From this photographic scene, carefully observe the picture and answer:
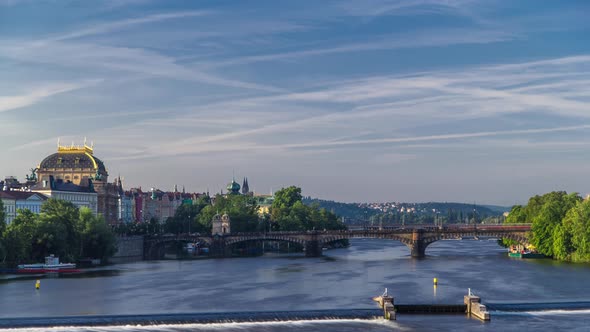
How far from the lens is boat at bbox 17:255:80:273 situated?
105 meters

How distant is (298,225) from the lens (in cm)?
18725

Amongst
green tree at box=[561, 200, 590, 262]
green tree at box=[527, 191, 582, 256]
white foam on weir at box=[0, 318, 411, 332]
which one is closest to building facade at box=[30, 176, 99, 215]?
green tree at box=[527, 191, 582, 256]

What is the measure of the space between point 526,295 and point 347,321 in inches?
881

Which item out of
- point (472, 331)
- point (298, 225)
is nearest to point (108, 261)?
point (298, 225)

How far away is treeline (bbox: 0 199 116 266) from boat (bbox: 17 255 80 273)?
2604mm

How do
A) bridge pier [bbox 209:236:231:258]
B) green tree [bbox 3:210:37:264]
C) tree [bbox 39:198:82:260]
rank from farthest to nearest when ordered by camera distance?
bridge pier [bbox 209:236:231:258], tree [bbox 39:198:82:260], green tree [bbox 3:210:37:264]

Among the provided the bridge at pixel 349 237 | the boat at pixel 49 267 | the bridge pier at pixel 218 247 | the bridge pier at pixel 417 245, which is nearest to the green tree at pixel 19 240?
the boat at pixel 49 267

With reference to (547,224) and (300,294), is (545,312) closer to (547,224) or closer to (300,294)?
(300,294)

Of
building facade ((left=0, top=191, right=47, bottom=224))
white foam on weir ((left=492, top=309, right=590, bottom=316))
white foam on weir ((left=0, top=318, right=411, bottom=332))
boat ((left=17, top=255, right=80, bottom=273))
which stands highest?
building facade ((left=0, top=191, right=47, bottom=224))

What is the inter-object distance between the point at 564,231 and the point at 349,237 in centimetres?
3592

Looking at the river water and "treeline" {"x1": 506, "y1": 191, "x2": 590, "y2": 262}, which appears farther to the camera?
"treeline" {"x1": 506, "y1": 191, "x2": 590, "y2": 262}

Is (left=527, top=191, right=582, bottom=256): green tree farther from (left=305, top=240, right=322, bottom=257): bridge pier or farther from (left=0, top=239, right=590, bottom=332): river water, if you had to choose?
(left=305, top=240, right=322, bottom=257): bridge pier

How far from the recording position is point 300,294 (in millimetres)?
82438

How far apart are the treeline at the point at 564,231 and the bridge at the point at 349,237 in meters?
6.22
